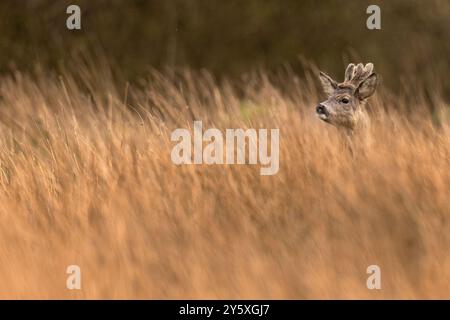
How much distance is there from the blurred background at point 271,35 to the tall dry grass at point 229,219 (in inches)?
271

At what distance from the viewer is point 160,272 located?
4434 millimetres

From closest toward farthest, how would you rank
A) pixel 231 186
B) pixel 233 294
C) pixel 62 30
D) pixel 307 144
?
pixel 233 294
pixel 231 186
pixel 307 144
pixel 62 30

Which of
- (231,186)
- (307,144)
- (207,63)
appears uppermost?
(207,63)

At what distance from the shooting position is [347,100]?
567 centimetres

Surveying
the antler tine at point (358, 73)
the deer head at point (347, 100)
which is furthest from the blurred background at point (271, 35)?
the deer head at point (347, 100)

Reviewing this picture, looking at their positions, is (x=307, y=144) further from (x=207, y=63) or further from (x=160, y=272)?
(x=207, y=63)

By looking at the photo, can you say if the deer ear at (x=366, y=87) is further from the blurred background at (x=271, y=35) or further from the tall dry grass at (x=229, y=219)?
the blurred background at (x=271, y=35)

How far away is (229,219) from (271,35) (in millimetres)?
8571

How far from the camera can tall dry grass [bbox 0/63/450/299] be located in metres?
4.33

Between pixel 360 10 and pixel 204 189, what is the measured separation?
8214mm

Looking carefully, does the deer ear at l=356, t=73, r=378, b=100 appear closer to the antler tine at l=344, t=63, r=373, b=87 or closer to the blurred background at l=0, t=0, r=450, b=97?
the antler tine at l=344, t=63, r=373, b=87

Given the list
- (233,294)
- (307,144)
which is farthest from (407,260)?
(307,144)

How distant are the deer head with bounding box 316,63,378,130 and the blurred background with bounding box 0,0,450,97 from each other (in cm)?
691

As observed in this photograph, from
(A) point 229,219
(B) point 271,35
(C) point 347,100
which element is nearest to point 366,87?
(C) point 347,100
